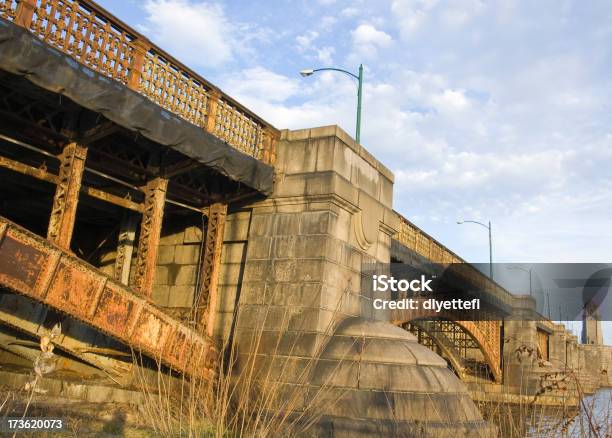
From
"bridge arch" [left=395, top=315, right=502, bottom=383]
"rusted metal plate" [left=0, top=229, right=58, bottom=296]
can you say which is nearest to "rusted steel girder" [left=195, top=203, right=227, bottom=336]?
"rusted metal plate" [left=0, top=229, right=58, bottom=296]

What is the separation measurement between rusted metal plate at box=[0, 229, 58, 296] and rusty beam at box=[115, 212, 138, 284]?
11.9 ft

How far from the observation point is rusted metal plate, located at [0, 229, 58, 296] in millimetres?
7094

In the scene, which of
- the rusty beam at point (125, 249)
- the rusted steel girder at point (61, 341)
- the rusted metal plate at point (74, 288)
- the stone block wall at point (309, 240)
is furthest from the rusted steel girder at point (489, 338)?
the rusted metal plate at point (74, 288)

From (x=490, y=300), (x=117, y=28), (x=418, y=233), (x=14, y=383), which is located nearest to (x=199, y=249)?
(x=14, y=383)

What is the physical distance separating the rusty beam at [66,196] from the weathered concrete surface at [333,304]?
3132 mm

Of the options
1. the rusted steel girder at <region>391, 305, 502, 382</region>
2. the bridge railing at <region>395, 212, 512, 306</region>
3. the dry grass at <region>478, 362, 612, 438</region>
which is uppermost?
the bridge railing at <region>395, 212, 512, 306</region>

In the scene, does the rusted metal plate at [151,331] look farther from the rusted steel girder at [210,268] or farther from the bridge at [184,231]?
the rusted steel girder at [210,268]

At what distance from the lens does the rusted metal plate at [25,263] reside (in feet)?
23.3

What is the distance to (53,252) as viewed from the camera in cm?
755

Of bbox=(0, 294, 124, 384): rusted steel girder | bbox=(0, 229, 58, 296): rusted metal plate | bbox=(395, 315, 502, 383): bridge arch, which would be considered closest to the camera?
bbox=(0, 229, 58, 296): rusted metal plate

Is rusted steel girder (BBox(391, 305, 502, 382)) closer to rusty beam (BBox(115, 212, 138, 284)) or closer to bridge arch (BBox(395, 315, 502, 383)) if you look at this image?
bridge arch (BBox(395, 315, 502, 383))

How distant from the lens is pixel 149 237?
962 cm

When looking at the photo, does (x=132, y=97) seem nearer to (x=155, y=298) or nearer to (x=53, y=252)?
(x=53, y=252)

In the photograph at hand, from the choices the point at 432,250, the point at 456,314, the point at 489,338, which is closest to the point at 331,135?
the point at 432,250
